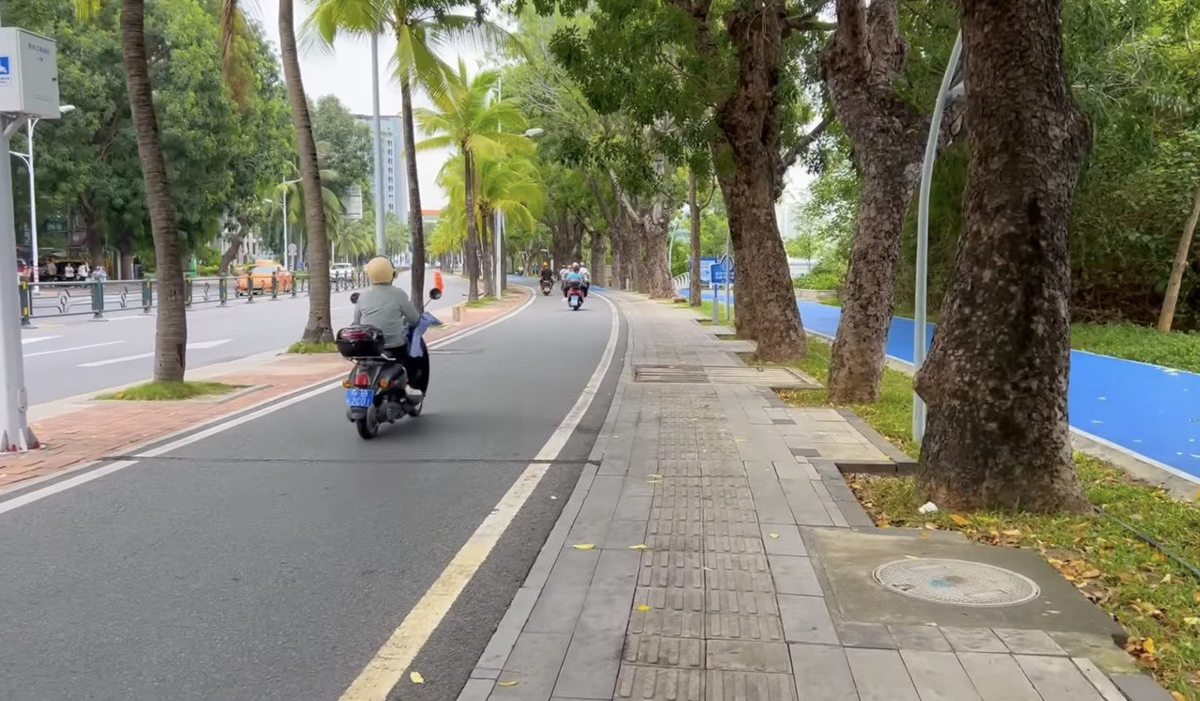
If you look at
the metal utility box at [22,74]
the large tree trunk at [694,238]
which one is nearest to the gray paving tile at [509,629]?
the metal utility box at [22,74]

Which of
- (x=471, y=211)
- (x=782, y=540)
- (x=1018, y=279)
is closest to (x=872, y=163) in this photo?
(x=1018, y=279)

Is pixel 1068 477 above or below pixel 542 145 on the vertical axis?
below

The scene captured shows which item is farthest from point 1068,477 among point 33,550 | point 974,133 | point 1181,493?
point 33,550

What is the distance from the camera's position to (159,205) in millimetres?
11336

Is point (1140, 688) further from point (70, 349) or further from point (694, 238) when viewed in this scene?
point (694, 238)

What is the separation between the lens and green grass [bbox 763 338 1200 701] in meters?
3.92

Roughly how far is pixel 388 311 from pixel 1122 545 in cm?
643

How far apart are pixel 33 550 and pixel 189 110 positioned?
134ft

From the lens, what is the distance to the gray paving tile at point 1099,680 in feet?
11.2

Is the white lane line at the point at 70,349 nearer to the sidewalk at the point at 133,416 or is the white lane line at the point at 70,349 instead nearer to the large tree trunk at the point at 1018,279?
the sidewalk at the point at 133,416

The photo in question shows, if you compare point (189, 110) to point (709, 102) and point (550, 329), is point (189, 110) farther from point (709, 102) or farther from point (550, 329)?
point (709, 102)

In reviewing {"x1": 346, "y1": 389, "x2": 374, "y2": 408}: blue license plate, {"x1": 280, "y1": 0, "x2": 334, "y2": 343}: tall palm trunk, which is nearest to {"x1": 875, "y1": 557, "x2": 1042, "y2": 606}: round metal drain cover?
{"x1": 346, "y1": 389, "x2": 374, "y2": 408}: blue license plate

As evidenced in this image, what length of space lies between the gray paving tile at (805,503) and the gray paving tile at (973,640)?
1.75 meters

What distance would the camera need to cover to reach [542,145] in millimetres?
39219
